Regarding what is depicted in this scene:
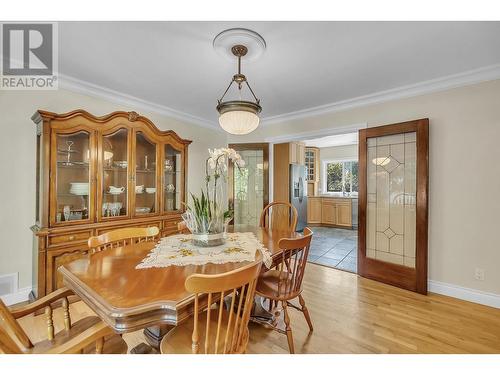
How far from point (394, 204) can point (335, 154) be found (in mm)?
4496

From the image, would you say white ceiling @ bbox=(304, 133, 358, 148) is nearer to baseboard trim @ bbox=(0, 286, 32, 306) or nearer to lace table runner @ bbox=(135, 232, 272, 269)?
lace table runner @ bbox=(135, 232, 272, 269)

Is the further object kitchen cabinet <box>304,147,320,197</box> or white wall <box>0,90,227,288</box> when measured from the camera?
kitchen cabinet <box>304,147,320,197</box>

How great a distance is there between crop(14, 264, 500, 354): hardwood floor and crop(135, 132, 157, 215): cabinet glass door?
1232 millimetres

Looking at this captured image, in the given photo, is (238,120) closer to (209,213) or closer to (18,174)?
(209,213)

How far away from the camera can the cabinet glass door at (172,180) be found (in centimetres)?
326

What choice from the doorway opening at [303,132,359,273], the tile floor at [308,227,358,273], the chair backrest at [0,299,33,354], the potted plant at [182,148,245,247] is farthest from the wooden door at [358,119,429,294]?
the chair backrest at [0,299,33,354]

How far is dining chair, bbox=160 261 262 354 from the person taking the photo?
0.92 m

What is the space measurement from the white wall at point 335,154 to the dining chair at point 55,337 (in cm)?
691

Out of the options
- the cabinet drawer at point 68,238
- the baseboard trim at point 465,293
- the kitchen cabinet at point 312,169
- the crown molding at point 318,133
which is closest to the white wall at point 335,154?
the kitchen cabinet at point 312,169

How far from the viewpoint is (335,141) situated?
6328 millimetres

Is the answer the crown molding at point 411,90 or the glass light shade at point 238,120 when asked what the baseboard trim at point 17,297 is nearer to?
the glass light shade at point 238,120
